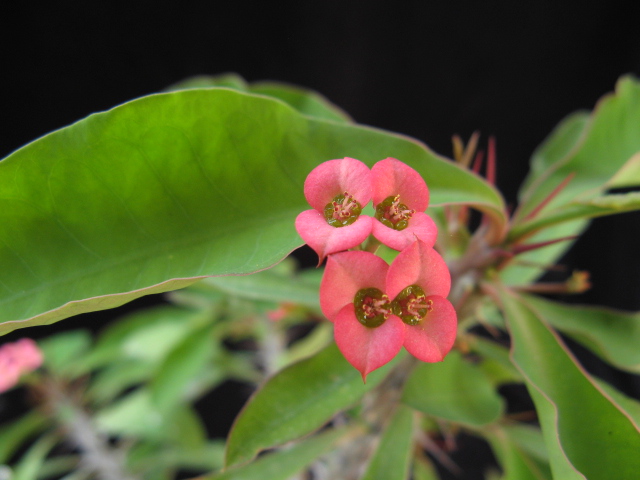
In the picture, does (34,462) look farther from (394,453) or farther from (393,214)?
(393,214)

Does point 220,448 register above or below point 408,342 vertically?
below

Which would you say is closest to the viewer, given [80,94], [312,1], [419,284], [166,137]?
[419,284]

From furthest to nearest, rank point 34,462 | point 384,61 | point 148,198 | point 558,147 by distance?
point 384,61
point 34,462
point 558,147
point 148,198

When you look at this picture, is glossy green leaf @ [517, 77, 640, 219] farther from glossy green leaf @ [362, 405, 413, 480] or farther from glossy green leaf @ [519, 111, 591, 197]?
glossy green leaf @ [362, 405, 413, 480]

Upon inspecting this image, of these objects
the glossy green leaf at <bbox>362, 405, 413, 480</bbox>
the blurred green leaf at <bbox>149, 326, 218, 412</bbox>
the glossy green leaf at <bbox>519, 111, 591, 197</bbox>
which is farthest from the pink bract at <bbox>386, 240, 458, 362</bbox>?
the blurred green leaf at <bbox>149, 326, 218, 412</bbox>

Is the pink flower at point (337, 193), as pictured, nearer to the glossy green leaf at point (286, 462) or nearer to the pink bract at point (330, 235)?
the pink bract at point (330, 235)

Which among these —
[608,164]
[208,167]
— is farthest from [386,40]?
[208,167]

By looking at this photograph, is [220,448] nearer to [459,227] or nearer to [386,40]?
[459,227]

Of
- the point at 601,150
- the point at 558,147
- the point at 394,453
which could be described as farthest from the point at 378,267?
the point at 558,147
